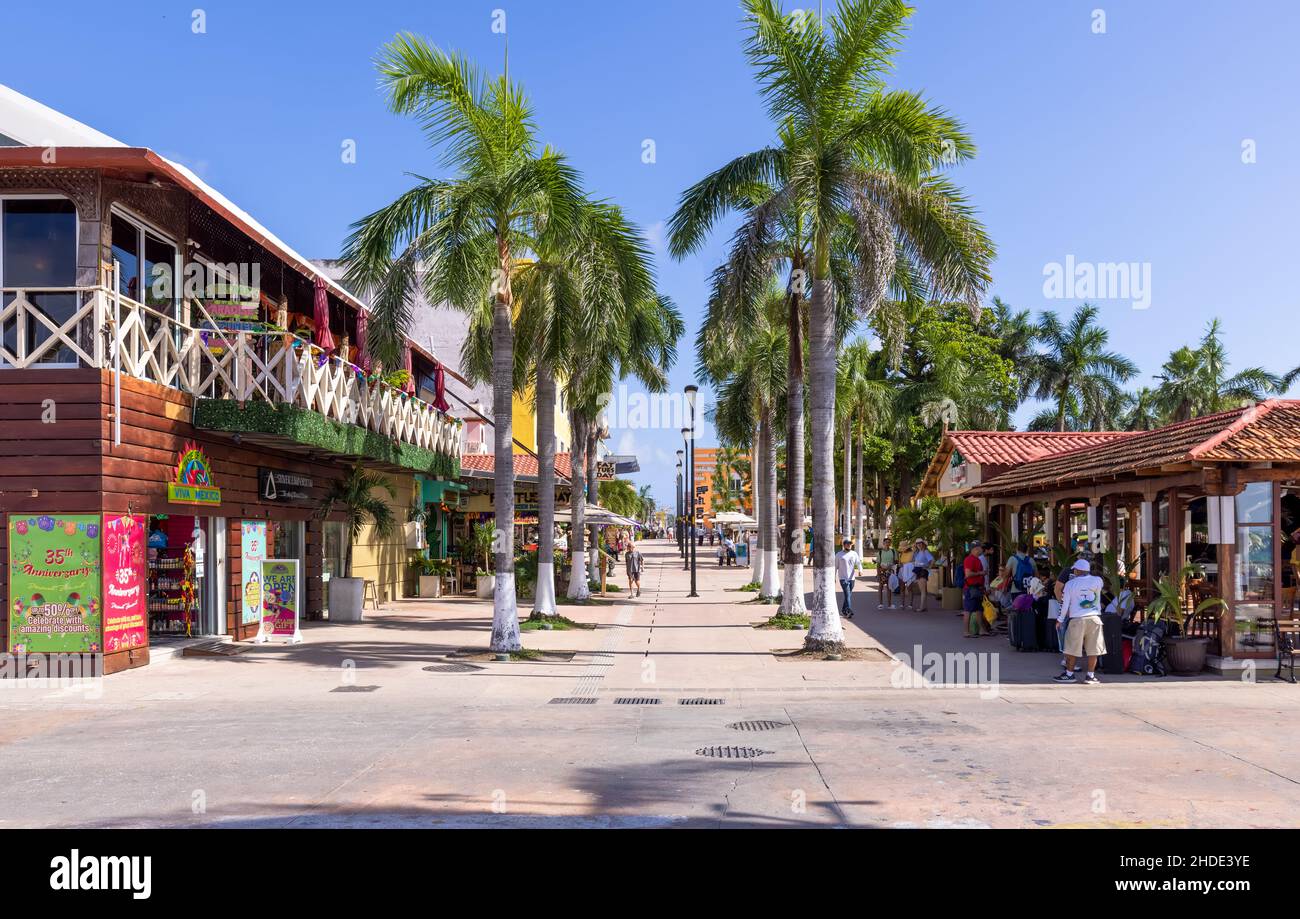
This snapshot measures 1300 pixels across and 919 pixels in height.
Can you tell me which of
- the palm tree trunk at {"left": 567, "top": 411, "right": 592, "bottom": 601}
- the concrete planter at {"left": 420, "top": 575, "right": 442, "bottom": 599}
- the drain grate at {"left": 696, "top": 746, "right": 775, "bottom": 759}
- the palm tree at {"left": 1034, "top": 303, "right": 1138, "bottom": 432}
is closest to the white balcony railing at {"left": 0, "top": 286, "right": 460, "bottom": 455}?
the palm tree trunk at {"left": 567, "top": 411, "right": 592, "bottom": 601}

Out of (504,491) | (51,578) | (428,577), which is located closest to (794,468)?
(504,491)

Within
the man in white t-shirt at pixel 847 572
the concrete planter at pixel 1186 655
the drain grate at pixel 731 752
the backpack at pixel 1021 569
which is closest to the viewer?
the drain grate at pixel 731 752

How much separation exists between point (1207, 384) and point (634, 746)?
5832 centimetres

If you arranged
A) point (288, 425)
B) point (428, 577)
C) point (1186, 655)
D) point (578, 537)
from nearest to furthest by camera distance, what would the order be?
point (1186, 655), point (288, 425), point (578, 537), point (428, 577)

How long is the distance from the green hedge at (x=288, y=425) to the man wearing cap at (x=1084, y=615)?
37.7 ft

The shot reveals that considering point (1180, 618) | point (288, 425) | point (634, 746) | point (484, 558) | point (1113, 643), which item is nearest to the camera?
point (634, 746)

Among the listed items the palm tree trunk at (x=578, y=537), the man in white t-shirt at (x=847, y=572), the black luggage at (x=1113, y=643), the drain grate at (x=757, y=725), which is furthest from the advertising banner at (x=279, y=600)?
the black luggage at (x=1113, y=643)

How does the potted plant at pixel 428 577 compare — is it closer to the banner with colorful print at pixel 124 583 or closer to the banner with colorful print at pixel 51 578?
the banner with colorful print at pixel 124 583

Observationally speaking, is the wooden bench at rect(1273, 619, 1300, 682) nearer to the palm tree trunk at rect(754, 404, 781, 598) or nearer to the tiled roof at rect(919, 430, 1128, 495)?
the tiled roof at rect(919, 430, 1128, 495)

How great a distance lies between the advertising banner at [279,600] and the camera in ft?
60.6

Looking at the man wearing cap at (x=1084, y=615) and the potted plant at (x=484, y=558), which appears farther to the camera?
the potted plant at (x=484, y=558)

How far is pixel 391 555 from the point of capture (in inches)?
1153

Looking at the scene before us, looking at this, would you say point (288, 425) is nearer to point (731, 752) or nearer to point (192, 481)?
point (192, 481)
